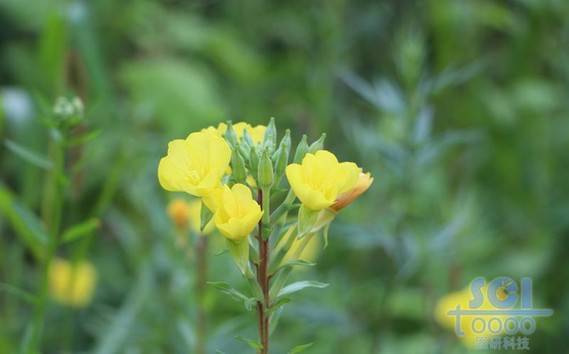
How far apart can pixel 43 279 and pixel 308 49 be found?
53.7 inches

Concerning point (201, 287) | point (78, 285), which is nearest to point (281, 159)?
point (201, 287)

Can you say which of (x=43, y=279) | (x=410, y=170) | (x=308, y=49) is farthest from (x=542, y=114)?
(x=43, y=279)

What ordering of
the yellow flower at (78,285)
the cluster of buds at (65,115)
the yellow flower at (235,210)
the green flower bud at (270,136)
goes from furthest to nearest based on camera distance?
1. the yellow flower at (78,285)
2. the cluster of buds at (65,115)
3. the green flower bud at (270,136)
4. the yellow flower at (235,210)

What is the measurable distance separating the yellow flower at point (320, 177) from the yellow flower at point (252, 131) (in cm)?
11

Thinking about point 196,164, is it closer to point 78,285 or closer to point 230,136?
point 230,136

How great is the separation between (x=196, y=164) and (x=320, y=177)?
129 mm

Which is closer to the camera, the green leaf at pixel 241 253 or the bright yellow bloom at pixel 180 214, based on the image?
the green leaf at pixel 241 253

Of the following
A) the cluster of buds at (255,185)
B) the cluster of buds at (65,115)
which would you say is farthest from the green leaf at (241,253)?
the cluster of buds at (65,115)

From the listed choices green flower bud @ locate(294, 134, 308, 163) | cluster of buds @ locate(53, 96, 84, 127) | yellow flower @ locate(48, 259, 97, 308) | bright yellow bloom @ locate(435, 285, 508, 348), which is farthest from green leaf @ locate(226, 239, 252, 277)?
yellow flower @ locate(48, 259, 97, 308)

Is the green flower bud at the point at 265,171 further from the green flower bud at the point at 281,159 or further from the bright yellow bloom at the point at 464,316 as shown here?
the bright yellow bloom at the point at 464,316

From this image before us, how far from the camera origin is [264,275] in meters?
0.89

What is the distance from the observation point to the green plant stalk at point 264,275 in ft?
2.87

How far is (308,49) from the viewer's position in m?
2.52

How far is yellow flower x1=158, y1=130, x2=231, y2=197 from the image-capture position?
2.78ft
